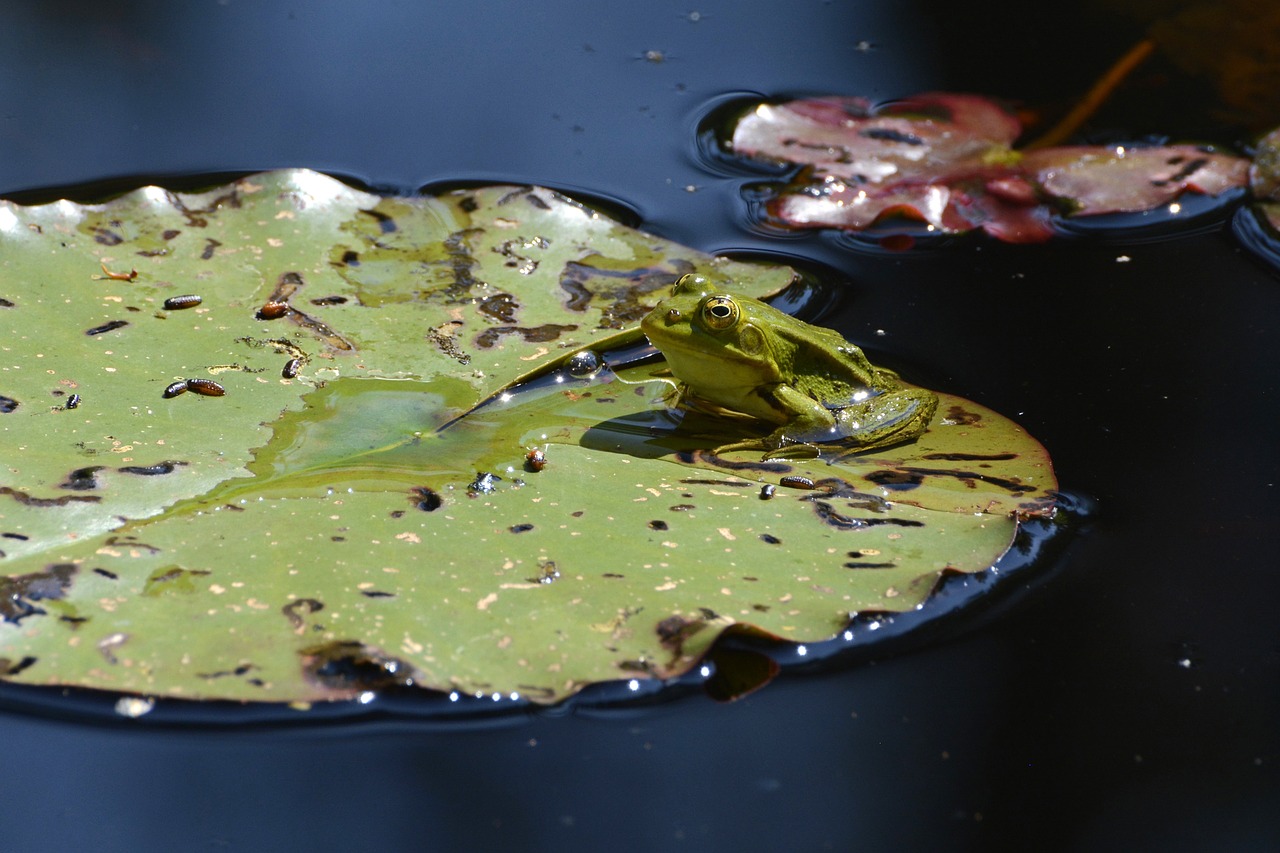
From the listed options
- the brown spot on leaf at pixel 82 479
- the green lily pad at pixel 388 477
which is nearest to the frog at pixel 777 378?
the green lily pad at pixel 388 477

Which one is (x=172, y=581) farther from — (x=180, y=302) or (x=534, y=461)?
(x=180, y=302)

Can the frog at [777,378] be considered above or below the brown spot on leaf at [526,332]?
below

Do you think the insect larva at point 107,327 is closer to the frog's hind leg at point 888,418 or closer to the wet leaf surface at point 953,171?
the frog's hind leg at point 888,418

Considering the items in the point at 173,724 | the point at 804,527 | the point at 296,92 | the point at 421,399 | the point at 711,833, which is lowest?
the point at 711,833

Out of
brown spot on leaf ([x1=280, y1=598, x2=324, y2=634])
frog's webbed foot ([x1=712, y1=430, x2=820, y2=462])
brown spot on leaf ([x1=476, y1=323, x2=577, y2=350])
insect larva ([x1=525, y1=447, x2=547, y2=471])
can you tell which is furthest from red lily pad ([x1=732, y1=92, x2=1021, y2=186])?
brown spot on leaf ([x1=280, y1=598, x2=324, y2=634])

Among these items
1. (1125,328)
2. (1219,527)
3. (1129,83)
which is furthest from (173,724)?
(1129,83)

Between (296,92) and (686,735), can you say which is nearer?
(686,735)

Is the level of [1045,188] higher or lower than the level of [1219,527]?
higher

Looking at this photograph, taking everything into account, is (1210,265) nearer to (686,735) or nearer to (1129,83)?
(1129,83)
